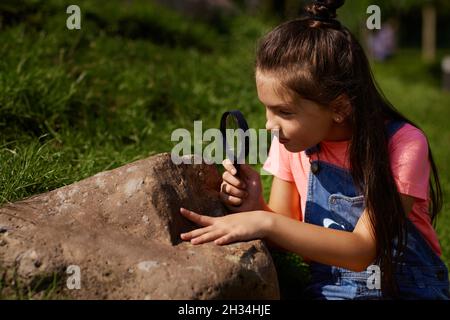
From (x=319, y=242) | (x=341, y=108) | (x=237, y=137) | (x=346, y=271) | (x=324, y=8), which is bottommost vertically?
(x=346, y=271)

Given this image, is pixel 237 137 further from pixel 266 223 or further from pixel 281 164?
pixel 281 164

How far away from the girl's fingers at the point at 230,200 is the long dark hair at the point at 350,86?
475 mm

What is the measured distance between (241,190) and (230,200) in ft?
0.21

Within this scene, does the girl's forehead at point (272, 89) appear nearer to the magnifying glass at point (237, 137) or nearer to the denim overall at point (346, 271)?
the magnifying glass at point (237, 137)

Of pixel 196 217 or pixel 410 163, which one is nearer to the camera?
pixel 196 217

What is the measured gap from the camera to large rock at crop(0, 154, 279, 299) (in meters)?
2.11

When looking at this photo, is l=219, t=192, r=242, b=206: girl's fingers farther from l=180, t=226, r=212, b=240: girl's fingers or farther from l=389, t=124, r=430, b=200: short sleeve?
l=389, t=124, r=430, b=200: short sleeve

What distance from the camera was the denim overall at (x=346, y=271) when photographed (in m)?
2.84

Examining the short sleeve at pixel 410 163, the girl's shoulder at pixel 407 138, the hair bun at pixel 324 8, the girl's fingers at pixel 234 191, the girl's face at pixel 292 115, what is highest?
the hair bun at pixel 324 8

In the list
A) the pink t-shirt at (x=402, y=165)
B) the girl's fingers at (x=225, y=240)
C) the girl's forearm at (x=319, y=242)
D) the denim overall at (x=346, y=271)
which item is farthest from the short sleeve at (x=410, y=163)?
the girl's fingers at (x=225, y=240)

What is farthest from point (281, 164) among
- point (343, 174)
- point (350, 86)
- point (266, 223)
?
point (266, 223)

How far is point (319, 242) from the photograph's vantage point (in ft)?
8.09
